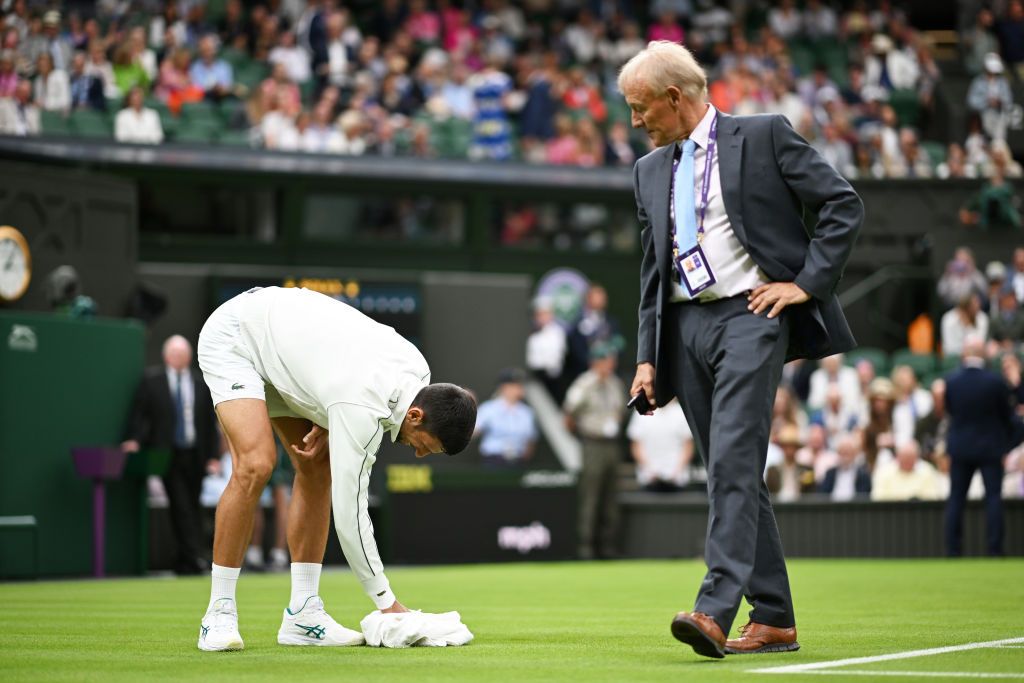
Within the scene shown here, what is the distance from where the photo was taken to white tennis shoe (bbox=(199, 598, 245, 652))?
6.72m

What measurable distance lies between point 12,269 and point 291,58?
9.63 meters

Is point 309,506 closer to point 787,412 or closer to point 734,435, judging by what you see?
point 734,435

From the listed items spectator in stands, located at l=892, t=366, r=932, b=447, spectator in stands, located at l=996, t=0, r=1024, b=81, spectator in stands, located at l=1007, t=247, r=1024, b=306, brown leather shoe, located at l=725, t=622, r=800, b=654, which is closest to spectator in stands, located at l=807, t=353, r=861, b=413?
spectator in stands, located at l=892, t=366, r=932, b=447

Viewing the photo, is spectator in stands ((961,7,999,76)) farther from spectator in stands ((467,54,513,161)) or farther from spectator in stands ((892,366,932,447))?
spectator in stands ((892,366,932,447))

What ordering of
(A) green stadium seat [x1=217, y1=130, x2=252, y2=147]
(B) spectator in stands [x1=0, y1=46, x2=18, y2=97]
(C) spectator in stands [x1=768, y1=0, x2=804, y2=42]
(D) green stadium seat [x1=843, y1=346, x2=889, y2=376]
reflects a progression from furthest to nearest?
(C) spectator in stands [x1=768, y1=0, x2=804, y2=42], (D) green stadium seat [x1=843, y1=346, x2=889, y2=376], (A) green stadium seat [x1=217, y1=130, x2=252, y2=147], (B) spectator in stands [x1=0, y1=46, x2=18, y2=97]

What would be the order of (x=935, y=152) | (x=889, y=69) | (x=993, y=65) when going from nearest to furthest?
1. (x=935, y=152)
2. (x=993, y=65)
3. (x=889, y=69)

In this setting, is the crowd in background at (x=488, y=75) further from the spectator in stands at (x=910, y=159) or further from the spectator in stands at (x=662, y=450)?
the spectator in stands at (x=662, y=450)

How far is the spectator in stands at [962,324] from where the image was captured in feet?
73.3

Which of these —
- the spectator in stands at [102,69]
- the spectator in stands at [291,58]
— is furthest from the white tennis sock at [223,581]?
the spectator in stands at [291,58]

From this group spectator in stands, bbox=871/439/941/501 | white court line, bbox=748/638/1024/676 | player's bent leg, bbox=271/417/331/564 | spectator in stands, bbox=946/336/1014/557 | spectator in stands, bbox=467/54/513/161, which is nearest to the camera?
white court line, bbox=748/638/1024/676

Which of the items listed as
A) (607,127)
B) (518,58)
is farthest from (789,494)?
(518,58)

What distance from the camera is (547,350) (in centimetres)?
2328

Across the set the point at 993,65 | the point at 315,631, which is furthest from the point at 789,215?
the point at 993,65

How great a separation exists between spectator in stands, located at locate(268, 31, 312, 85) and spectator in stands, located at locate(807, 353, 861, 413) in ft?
29.3
